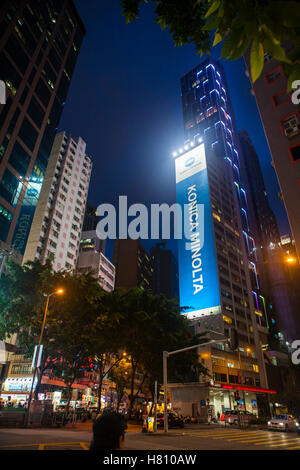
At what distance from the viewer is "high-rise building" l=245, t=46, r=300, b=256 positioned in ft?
83.9

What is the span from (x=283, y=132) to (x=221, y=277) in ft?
162

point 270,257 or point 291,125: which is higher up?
point 270,257

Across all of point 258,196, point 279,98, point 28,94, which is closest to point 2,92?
point 28,94

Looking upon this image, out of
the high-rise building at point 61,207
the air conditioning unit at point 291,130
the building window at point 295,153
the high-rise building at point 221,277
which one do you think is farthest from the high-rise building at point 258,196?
the building window at point 295,153

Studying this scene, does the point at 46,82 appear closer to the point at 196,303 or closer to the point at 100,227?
the point at 100,227

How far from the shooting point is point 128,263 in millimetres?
154250

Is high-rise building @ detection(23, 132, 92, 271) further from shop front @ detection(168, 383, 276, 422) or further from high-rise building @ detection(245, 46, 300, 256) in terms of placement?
high-rise building @ detection(245, 46, 300, 256)

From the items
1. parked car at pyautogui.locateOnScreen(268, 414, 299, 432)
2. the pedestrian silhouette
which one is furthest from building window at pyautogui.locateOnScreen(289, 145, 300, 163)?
the pedestrian silhouette

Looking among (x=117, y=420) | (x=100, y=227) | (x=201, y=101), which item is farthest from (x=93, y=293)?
(x=201, y=101)

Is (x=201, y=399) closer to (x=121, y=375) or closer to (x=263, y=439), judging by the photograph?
(x=121, y=375)

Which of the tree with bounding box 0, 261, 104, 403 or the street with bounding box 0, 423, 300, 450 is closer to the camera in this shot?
the street with bounding box 0, 423, 300, 450

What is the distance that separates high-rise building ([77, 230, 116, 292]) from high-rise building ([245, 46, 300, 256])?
70821 mm
